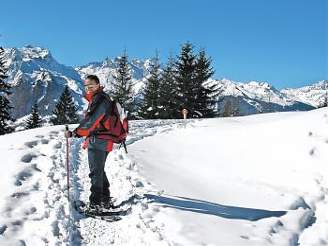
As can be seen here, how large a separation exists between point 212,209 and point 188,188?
1652 mm

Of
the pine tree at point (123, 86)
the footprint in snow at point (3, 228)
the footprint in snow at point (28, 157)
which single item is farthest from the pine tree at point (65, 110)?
the footprint in snow at point (3, 228)

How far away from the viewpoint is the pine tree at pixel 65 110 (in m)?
62.2

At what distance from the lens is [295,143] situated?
49.0 ft

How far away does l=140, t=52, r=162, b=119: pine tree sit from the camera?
49.3 m

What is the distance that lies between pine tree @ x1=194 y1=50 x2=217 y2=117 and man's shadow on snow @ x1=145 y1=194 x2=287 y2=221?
36770 millimetres

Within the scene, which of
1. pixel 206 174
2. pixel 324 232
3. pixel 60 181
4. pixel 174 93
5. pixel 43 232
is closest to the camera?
pixel 43 232

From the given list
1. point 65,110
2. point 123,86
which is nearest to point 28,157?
point 123,86

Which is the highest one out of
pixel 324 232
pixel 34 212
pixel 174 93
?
pixel 174 93

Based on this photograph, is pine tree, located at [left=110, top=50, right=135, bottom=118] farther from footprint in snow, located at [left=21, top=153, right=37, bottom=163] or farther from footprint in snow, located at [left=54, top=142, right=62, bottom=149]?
footprint in snow, located at [left=21, top=153, right=37, bottom=163]

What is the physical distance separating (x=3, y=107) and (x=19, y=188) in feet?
108

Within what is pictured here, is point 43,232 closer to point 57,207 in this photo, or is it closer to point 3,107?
point 57,207

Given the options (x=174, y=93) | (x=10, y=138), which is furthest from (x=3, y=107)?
(x=10, y=138)

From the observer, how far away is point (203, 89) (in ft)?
158

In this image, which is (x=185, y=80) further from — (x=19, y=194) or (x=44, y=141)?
(x=19, y=194)
